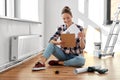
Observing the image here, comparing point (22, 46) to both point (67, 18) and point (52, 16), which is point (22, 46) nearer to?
point (67, 18)

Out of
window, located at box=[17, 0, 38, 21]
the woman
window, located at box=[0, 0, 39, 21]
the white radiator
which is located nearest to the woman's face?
the woman

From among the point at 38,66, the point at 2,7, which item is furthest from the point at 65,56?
the point at 2,7

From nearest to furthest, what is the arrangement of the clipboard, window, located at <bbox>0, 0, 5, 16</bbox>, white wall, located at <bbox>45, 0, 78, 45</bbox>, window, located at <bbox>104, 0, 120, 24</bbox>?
1. the clipboard
2. window, located at <bbox>0, 0, 5, 16</bbox>
3. window, located at <bbox>104, 0, 120, 24</bbox>
4. white wall, located at <bbox>45, 0, 78, 45</bbox>

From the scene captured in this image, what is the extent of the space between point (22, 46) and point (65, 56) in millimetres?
552

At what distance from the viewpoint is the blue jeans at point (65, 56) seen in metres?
2.48

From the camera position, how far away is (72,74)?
207 centimetres

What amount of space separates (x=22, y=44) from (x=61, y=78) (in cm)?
91

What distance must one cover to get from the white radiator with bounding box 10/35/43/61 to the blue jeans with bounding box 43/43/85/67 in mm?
314

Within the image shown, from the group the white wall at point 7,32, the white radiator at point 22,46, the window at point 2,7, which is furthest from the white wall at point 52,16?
the window at point 2,7

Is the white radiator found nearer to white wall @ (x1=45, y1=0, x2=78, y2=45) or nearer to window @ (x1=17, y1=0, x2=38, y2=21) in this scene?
window @ (x1=17, y1=0, x2=38, y2=21)

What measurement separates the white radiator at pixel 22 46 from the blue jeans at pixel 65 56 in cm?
31

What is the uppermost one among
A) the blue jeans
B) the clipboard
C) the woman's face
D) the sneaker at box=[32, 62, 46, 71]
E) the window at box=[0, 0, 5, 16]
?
the window at box=[0, 0, 5, 16]

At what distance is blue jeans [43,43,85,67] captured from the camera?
248 cm

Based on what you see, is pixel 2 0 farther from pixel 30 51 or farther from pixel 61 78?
pixel 61 78
